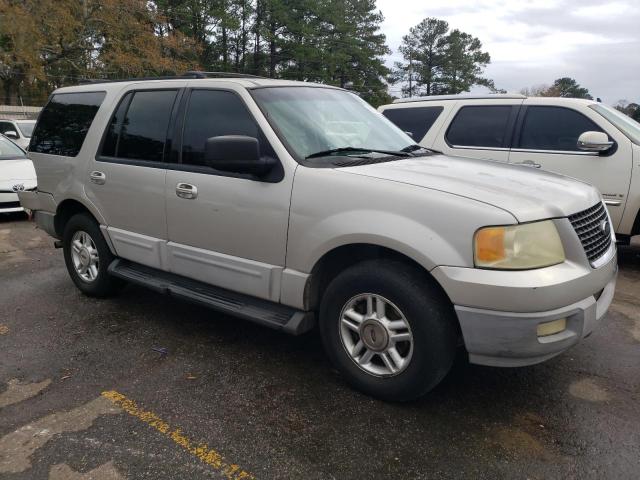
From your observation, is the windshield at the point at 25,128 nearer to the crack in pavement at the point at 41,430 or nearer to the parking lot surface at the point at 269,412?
the parking lot surface at the point at 269,412

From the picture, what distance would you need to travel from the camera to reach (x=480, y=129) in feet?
20.7

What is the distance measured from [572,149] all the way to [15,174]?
27.0ft

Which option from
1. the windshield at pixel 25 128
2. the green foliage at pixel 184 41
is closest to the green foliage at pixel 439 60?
the green foliage at pixel 184 41

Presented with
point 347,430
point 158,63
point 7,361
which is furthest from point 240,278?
point 158,63

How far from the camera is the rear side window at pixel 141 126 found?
3938mm

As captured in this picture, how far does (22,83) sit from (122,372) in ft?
111

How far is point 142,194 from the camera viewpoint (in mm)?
3961

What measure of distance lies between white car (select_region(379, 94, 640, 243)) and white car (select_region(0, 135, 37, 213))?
241 inches

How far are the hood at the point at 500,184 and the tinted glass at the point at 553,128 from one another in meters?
2.70

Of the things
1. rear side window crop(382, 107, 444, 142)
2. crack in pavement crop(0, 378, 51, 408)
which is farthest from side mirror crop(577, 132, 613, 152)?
crack in pavement crop(0, 378, 51, 408)

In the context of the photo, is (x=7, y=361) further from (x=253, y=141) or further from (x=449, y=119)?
(x=449, y=119)

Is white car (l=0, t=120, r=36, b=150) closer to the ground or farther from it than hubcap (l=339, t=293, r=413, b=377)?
closer to the ground

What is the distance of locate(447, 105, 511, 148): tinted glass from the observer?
6184 mm

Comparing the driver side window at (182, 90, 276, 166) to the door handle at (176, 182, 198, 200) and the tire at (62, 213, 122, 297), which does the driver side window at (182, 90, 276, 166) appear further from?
the tire at (62, 213, 122, 297)
